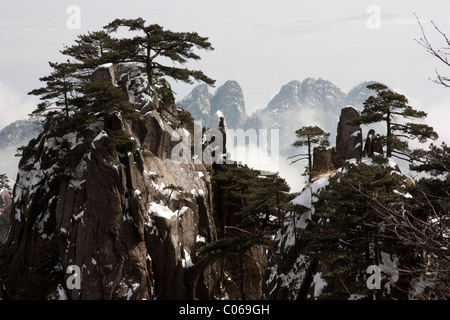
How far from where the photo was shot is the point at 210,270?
113ft

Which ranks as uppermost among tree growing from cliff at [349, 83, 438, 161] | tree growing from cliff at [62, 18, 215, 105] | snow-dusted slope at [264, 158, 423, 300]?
tree growing from cliff at [62, 18, 215, 105]

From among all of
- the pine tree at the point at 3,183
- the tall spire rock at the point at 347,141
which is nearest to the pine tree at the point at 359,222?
the tall spire rock at the point at 347,141

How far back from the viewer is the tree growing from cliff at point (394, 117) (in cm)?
2536

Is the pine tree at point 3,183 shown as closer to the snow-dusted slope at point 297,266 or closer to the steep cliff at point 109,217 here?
the steep cliff at point 109,217

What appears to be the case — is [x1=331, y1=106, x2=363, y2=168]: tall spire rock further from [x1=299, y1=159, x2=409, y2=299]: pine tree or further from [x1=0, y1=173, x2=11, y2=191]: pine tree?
[x1=0, y1=173, x2=11, y2=191]: pine tree

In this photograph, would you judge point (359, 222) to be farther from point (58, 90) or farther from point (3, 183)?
point (3, 183)

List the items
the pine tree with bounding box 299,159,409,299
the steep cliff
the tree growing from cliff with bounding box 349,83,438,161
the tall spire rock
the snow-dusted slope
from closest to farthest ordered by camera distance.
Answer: the pine tree with bounding box 299,159,409,299 < the snow-dusted slope < the tree growing from cliff with bounding box 349,83,438,161 < the steep cliff < the tall spire rock

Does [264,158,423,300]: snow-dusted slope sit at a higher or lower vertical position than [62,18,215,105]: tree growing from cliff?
lower

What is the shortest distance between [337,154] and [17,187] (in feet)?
88.6

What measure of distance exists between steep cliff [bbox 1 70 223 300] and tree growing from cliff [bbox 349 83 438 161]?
51.4 ft

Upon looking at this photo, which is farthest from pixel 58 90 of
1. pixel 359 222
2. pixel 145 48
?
pixel 359 222

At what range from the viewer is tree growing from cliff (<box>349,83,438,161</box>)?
2536cm

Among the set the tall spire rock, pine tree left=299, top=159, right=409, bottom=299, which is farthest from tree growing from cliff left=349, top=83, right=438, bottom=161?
pine tree left=299, top=159, right=409, bottom=299

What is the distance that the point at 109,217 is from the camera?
26.8m
